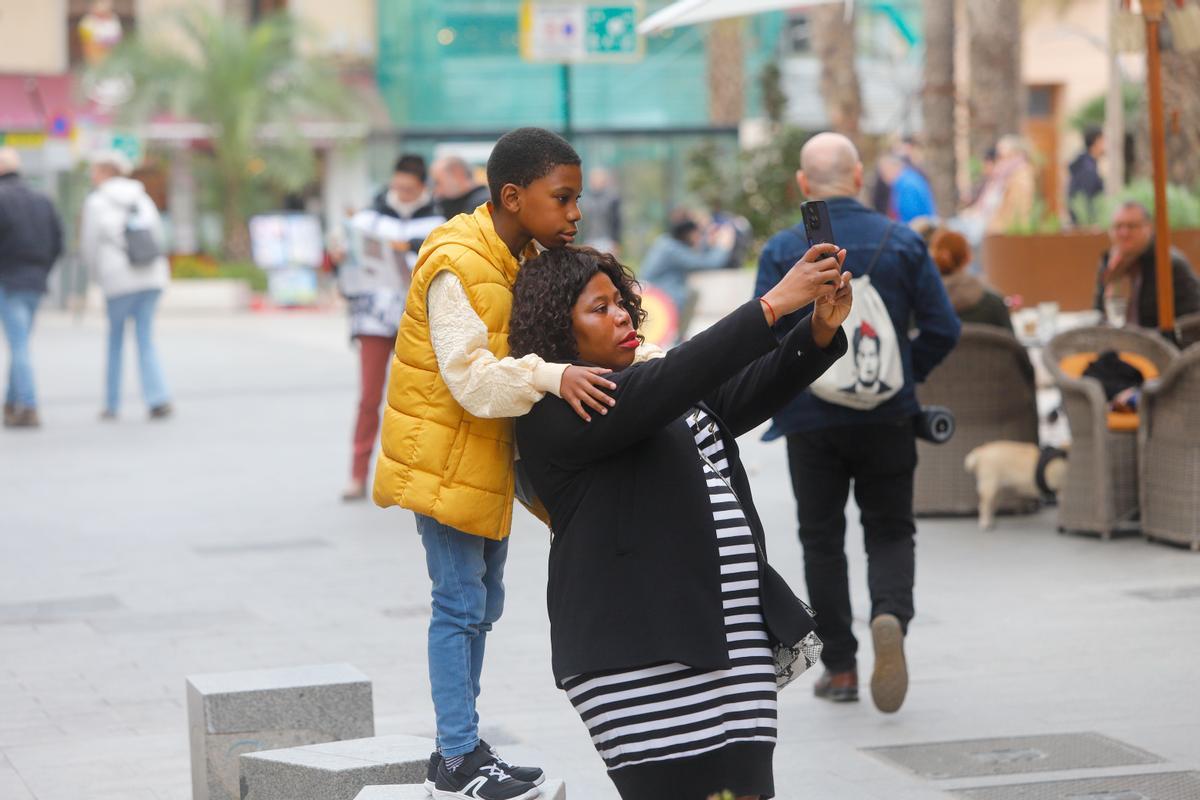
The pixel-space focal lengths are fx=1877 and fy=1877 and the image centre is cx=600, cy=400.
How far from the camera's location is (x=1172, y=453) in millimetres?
8383

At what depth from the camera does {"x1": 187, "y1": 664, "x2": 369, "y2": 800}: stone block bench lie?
4.77 meters

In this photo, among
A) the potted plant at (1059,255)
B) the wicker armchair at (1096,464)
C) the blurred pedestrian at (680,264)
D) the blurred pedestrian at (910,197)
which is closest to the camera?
the wicker armchair at (1096,464)

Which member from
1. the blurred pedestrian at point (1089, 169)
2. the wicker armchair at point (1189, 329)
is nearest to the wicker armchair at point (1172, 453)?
the wicker armchair at point (1189, 329)

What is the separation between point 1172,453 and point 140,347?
29.2 feet

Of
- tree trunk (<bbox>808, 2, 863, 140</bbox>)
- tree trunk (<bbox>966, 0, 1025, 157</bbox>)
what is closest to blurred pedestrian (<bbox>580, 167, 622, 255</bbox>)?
tree trunk (<bbox>808, 2, 863, 140</bbox>)

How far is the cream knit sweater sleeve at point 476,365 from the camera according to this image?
349 centimetres

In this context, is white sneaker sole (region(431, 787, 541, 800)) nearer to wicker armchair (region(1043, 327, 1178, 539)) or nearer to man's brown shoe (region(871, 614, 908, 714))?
man's brown shoe (region(871, 614, 908, 714))

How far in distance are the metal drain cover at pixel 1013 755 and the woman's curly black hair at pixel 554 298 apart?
7.05 feet

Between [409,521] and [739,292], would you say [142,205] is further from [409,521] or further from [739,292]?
[739,292]

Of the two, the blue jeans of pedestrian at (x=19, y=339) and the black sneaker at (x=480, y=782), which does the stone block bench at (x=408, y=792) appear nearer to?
the black sneaker at (x=480, y=782)

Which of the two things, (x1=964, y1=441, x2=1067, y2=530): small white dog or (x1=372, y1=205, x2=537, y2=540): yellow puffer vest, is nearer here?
(x1=372, y1=205, x2=537, y2=540): yellow puffer vest

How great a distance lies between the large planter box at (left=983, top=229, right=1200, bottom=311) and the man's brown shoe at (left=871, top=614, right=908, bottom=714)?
6536mm

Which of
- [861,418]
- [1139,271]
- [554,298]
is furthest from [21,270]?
[554,298]

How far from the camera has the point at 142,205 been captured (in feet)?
49.0
